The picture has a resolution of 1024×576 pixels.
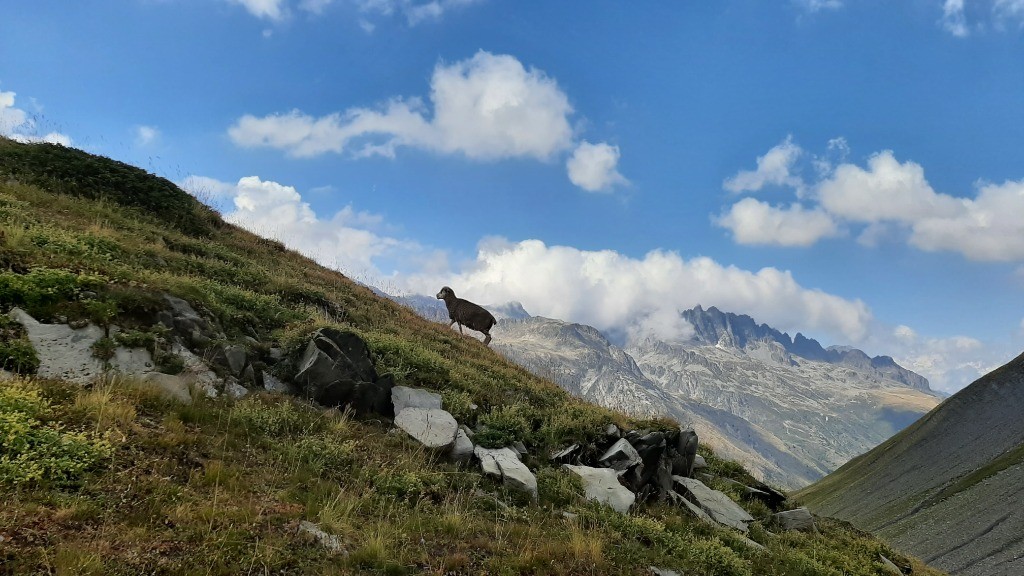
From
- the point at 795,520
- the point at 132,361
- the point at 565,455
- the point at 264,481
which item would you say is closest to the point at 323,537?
the point at 264,481

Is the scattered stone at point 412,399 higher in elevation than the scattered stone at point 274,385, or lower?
higher

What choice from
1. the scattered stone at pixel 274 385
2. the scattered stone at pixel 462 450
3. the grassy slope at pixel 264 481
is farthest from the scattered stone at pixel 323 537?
the scattered stone at pixel 274 385

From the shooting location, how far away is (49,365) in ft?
29.4

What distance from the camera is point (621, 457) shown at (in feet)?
47.5

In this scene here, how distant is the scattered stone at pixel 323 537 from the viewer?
6.86 m

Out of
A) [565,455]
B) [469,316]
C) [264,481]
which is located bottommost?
[264,481]

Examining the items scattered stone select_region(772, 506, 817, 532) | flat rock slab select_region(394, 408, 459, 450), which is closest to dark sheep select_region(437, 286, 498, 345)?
flat rock slab select_region(394, 408, 459, 450)

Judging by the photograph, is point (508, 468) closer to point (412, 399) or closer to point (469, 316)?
point (412, 399)

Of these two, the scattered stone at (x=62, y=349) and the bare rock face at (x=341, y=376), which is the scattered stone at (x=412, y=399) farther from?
the scattered stone at (x=62, y=349)

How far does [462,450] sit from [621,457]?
15.8 feet

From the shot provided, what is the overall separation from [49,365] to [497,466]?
347 inches

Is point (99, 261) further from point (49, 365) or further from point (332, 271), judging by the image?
point (332, 271)

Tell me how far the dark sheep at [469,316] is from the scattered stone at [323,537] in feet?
76.1

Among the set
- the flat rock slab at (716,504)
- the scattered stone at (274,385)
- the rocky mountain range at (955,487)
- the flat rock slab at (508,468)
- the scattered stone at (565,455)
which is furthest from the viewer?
the rocky mountain range at (955,487)
